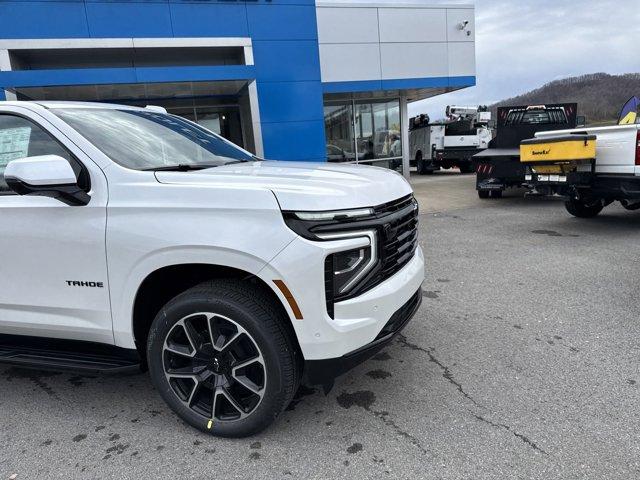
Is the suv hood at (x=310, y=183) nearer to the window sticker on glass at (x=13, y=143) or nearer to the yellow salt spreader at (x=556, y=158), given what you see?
the window sticker on glass at (x=13, y=143)

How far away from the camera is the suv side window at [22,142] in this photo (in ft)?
9.33

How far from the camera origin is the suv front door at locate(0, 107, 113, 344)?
2.64m

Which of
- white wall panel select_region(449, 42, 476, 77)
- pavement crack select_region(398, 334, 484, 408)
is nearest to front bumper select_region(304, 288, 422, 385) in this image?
pavement crack select_region(398, 334, 484, 408)

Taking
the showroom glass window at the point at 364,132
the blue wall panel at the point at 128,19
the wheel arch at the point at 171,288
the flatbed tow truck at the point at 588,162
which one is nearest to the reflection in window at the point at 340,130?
the showroom glass window at the point at 364,132

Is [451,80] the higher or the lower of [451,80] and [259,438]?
the higher

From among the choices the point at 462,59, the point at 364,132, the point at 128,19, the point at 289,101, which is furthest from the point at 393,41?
the point at 128,19

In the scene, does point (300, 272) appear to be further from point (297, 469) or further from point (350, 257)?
point (297, 469)

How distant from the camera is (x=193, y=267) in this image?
2.61 metres

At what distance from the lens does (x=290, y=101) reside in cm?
1362

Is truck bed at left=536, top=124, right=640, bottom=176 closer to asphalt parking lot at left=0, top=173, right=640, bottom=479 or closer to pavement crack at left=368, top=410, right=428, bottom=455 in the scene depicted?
asphalt parking lot at left=0, top=173, right=640, bottom=479

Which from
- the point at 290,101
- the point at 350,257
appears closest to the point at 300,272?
the point at 350,257

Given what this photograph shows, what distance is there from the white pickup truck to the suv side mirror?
7214mm

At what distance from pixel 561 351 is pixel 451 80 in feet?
51.4

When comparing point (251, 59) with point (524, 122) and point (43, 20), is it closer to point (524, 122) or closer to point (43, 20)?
point (43, 20)
